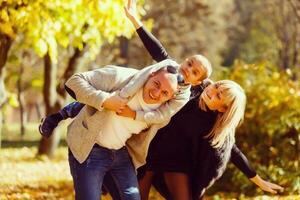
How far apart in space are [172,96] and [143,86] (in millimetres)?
233

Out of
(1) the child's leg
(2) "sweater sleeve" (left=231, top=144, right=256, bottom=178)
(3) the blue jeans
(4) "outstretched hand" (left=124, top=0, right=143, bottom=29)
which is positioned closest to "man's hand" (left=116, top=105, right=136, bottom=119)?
(3) the blue jeans

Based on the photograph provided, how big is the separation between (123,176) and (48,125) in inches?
29.3

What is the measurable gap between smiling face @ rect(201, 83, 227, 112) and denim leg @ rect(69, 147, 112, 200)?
3.29 feet

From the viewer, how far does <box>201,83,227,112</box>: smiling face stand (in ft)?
17.1

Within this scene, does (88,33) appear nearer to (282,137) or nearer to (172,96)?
(282,137)

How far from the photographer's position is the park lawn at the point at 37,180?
931 centimetres

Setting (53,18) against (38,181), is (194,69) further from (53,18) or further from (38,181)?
(38,181)

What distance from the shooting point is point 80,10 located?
9.09 metres

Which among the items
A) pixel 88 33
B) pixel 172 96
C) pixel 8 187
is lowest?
pixel 8 187

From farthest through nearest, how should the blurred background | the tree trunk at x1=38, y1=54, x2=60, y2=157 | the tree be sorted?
the tree trunk at x1=38, y1=54, x2=60, y2=157 < the blurred background < the tree

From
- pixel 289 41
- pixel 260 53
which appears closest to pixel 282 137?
pixel 289 41

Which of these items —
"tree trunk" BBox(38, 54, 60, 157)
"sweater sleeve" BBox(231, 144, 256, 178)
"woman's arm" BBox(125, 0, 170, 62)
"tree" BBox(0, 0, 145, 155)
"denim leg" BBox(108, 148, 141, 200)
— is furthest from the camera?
"tree trunk" BBox(38, 54, 60, 157)

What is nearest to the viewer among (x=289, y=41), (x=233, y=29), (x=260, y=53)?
(x=289, y=41)

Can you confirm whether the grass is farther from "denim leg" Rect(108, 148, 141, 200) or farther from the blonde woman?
"denim leg" Rect(108, 148, 141, 200)
